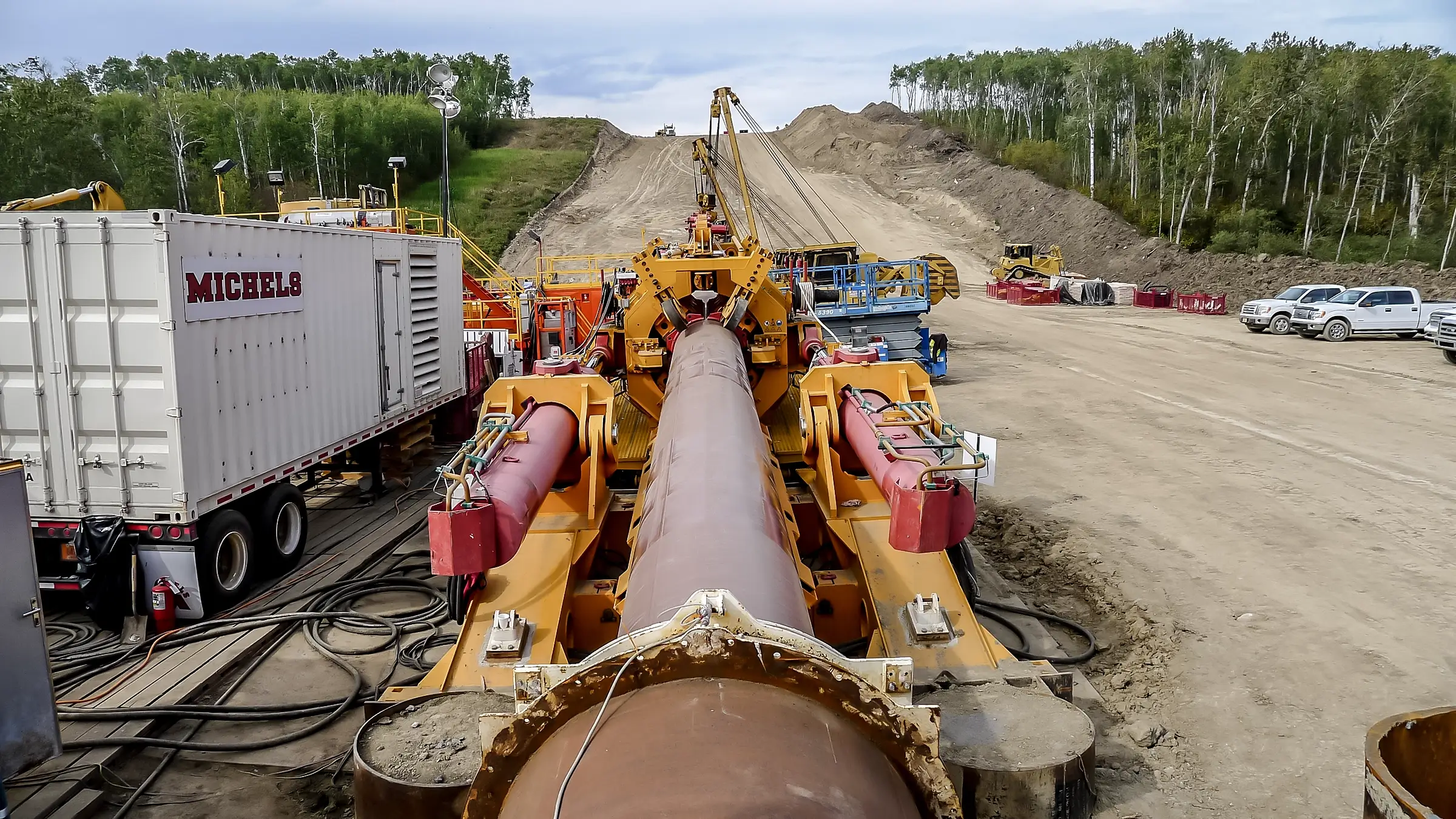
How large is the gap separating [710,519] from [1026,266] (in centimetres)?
4188

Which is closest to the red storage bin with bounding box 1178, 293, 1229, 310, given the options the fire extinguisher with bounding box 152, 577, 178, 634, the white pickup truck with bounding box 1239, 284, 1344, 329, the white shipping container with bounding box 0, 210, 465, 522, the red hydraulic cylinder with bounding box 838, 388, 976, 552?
the white pickup truck with bounding box 1239, 284, 1344, 329

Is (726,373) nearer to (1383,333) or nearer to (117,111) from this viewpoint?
(1383,333)

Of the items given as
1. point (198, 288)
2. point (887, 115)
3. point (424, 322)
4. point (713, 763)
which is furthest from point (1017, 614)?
point (887, 115)

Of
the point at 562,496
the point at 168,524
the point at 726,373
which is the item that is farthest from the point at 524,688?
the point at 168,524

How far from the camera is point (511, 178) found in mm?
64000

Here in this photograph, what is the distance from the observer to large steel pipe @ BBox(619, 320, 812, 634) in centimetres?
279

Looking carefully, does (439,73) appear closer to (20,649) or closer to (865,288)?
(865,288)

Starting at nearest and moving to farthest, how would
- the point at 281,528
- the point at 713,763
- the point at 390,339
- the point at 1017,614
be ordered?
the point at 713,763 → the point at 1017,614 → the point at 281,528 → the point at 390,339

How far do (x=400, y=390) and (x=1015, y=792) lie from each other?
32.7ft

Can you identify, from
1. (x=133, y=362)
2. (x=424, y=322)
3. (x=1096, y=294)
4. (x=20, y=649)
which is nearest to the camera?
(x=20, y=649)

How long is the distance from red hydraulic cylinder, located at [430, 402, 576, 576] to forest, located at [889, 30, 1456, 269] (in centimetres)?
4578

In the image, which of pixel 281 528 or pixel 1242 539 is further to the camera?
pixel 1242 539

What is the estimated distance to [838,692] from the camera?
6.86 feet

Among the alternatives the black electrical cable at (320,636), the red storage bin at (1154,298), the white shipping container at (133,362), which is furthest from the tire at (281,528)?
the red storage bin at (1154,298)
